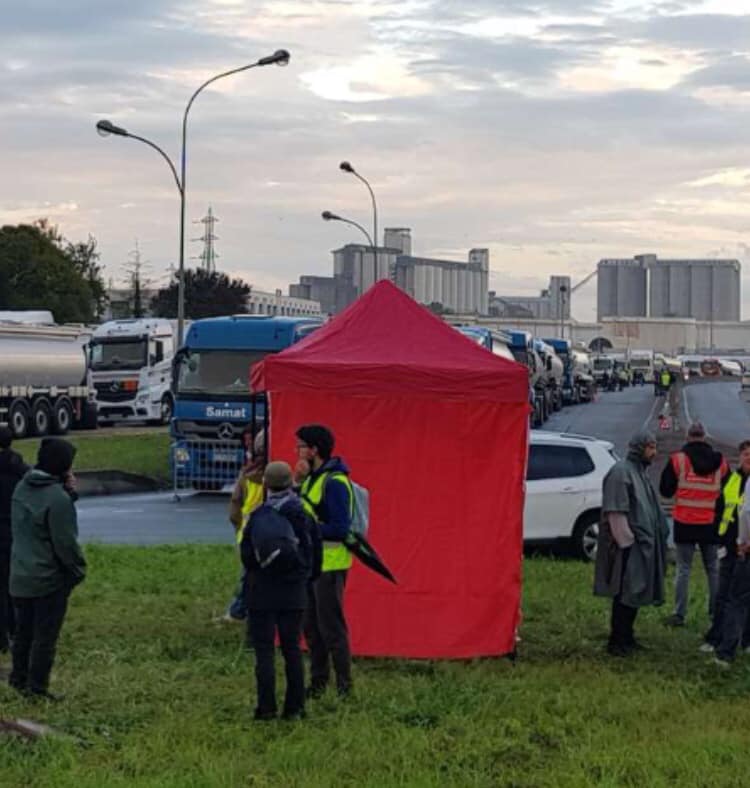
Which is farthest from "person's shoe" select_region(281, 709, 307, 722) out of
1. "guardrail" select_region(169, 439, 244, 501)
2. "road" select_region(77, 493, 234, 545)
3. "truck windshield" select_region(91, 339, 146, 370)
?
"truck windshield" select_region(91, 339, 146, 370)

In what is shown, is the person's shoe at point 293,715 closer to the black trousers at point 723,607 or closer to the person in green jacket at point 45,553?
the person in green jacket at point 45,553

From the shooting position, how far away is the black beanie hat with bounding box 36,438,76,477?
30.1ft

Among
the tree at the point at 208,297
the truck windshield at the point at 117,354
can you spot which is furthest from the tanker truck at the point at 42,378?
the tree at the point at 208,297

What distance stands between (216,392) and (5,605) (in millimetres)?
14297

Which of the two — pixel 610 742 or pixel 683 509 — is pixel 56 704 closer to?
pixel 610 742

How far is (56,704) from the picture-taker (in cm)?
910

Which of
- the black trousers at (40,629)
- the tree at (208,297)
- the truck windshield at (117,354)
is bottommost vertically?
the black trousers at (40,629)

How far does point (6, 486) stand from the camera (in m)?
10.7

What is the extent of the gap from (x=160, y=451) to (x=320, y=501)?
2415cm

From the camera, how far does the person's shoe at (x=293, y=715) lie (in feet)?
28.5

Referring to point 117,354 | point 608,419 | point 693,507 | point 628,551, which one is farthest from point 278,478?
point 608,419

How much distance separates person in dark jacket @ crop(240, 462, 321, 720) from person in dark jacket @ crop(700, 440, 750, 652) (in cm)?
378

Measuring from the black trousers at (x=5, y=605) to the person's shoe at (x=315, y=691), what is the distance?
2.54 metres

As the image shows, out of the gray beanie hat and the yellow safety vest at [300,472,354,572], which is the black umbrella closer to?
the yellow safety vest at [300,472,354,572]
